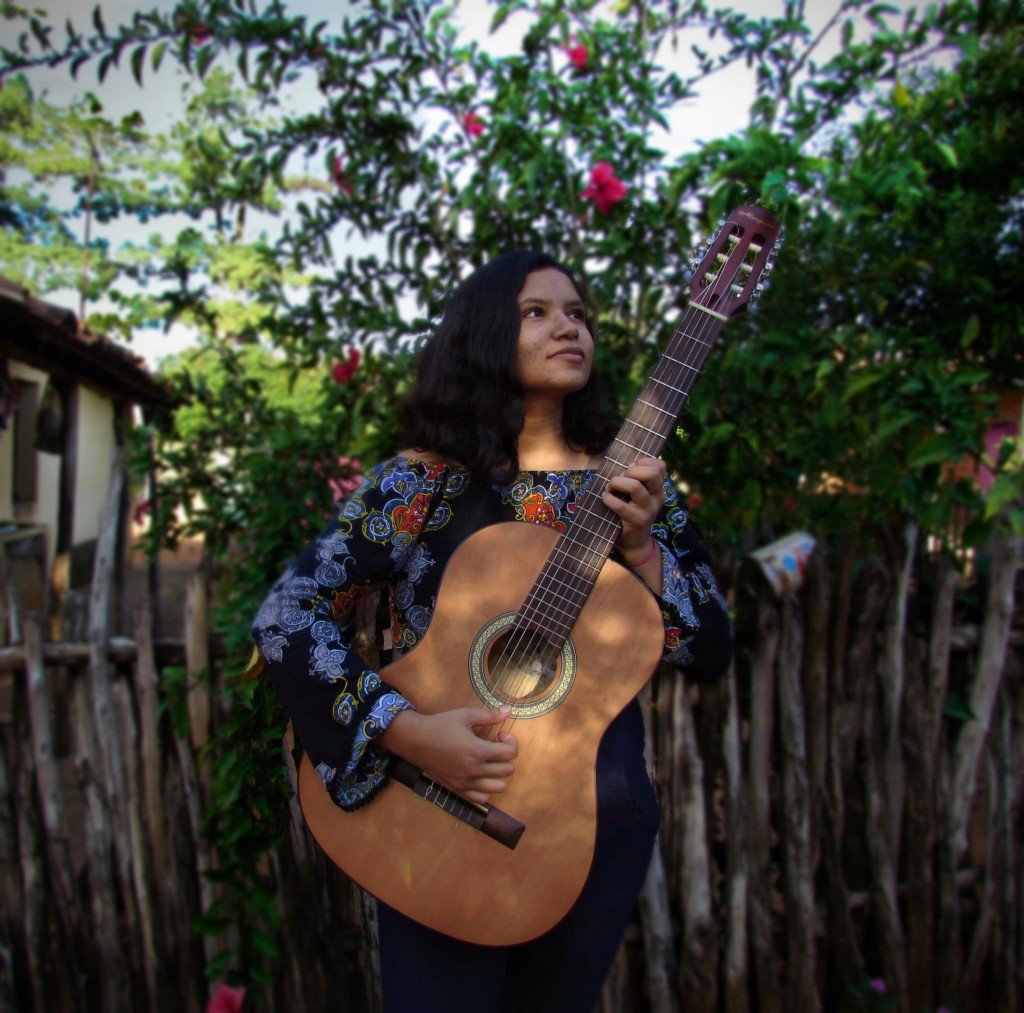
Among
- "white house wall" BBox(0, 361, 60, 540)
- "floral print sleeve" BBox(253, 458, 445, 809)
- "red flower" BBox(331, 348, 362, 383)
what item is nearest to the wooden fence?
"red flower" BBox(331, 348, 362, 383)

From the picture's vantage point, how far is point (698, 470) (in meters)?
2.77

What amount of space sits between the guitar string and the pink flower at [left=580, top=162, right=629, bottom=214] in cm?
158

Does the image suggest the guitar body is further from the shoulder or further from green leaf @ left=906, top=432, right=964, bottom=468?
green leaf @ left=906, top=432, right=964, bottom=468

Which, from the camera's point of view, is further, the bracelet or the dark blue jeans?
the bracelet

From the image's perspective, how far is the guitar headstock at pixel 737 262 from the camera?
161 centimetres

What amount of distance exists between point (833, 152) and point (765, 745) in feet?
7.59

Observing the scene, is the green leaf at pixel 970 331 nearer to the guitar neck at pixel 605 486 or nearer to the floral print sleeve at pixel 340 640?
the guitar neck at pixel 605 486

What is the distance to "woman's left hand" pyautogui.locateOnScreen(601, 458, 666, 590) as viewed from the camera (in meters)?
1.52

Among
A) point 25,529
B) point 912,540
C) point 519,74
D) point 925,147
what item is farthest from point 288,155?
point 25,529

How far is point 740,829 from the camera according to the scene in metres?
2.83

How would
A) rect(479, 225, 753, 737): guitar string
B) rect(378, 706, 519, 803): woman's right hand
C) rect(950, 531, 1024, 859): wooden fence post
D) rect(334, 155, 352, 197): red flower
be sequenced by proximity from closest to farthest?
rect(378, 706, 519, 803): woman's right hand → rect(479, 225, 753, 737): guitar string → rect(950, 531, 1024, 859): wooden fence post → rect(334, 155, 352, 197): red flower

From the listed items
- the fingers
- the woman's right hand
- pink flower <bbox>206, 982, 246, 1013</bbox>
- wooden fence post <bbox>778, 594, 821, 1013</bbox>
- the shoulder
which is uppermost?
the shoulder

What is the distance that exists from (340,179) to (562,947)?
9.98 ft

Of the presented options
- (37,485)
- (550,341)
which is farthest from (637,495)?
(37,485)
